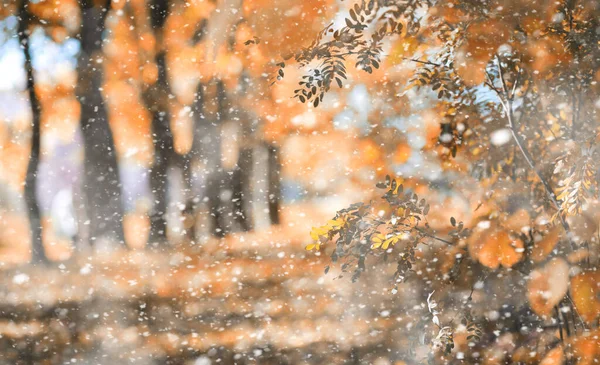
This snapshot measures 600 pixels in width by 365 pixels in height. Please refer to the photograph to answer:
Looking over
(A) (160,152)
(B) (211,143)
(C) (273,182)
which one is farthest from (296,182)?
(A) (160,152)

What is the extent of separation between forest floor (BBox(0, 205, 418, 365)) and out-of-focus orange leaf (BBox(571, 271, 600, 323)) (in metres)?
0.45

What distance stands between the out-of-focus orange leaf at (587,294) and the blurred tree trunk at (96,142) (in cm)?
117

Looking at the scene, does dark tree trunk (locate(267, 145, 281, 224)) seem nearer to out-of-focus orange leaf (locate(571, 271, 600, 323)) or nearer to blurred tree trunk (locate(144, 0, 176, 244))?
blurred tree trunk (locate(144, 0, 176, 244))

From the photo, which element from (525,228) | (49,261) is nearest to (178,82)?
(49,261)

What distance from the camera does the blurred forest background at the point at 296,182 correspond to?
113cm

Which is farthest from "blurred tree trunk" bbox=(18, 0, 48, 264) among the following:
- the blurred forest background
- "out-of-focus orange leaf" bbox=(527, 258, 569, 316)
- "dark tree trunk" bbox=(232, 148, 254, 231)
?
"out-of-focus orange leaf" bbox=(527, 258, 569, 316)

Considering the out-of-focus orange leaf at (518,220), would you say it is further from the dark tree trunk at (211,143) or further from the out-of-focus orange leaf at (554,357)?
the dark tree trunk at (211,143)

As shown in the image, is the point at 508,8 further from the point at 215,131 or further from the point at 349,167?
the point at 215,131

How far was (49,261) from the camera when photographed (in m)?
1.19

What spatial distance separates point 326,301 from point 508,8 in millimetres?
855

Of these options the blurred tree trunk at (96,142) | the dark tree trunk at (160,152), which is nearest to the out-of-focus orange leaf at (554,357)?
the dark tree trunk at (160,152)

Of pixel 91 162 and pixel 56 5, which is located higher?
pixel 56 5

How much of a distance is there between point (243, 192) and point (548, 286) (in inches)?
33.4

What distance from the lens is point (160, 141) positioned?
1.22 m
